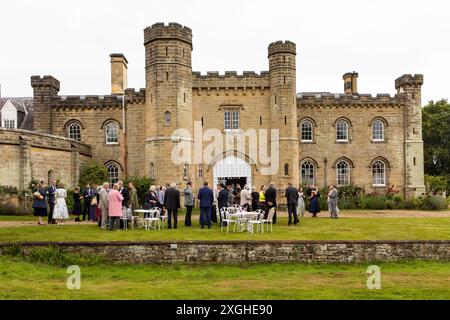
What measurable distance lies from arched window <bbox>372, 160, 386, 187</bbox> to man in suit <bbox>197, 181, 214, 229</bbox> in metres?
18.8

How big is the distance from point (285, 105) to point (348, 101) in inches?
226

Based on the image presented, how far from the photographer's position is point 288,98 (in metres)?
28.6

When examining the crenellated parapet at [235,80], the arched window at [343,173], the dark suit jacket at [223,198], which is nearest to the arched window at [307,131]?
the arched window at [343,173]

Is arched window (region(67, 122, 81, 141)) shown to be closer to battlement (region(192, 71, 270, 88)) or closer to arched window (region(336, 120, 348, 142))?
battlement (region(192, 71, 270, 88))

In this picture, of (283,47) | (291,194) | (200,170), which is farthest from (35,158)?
(283,47)

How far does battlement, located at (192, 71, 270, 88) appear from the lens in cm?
2928

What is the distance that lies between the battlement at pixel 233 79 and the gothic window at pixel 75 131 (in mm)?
8998

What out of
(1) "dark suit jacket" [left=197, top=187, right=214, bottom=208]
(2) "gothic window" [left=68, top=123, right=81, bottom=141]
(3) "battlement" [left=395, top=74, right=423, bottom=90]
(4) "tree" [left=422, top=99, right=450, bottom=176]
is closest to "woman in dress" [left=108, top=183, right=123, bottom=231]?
(1) "dark suit jacket" [left=197, top=187, right=214, bottom=208]

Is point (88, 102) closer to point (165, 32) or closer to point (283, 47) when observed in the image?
point (165, 32)

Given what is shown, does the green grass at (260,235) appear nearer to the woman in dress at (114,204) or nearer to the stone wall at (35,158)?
the woman in dress at (114,204)

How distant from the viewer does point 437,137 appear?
44.5 m

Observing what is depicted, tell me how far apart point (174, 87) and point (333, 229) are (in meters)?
14.4

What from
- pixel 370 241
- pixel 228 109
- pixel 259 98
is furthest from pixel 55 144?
pixel 370 241
